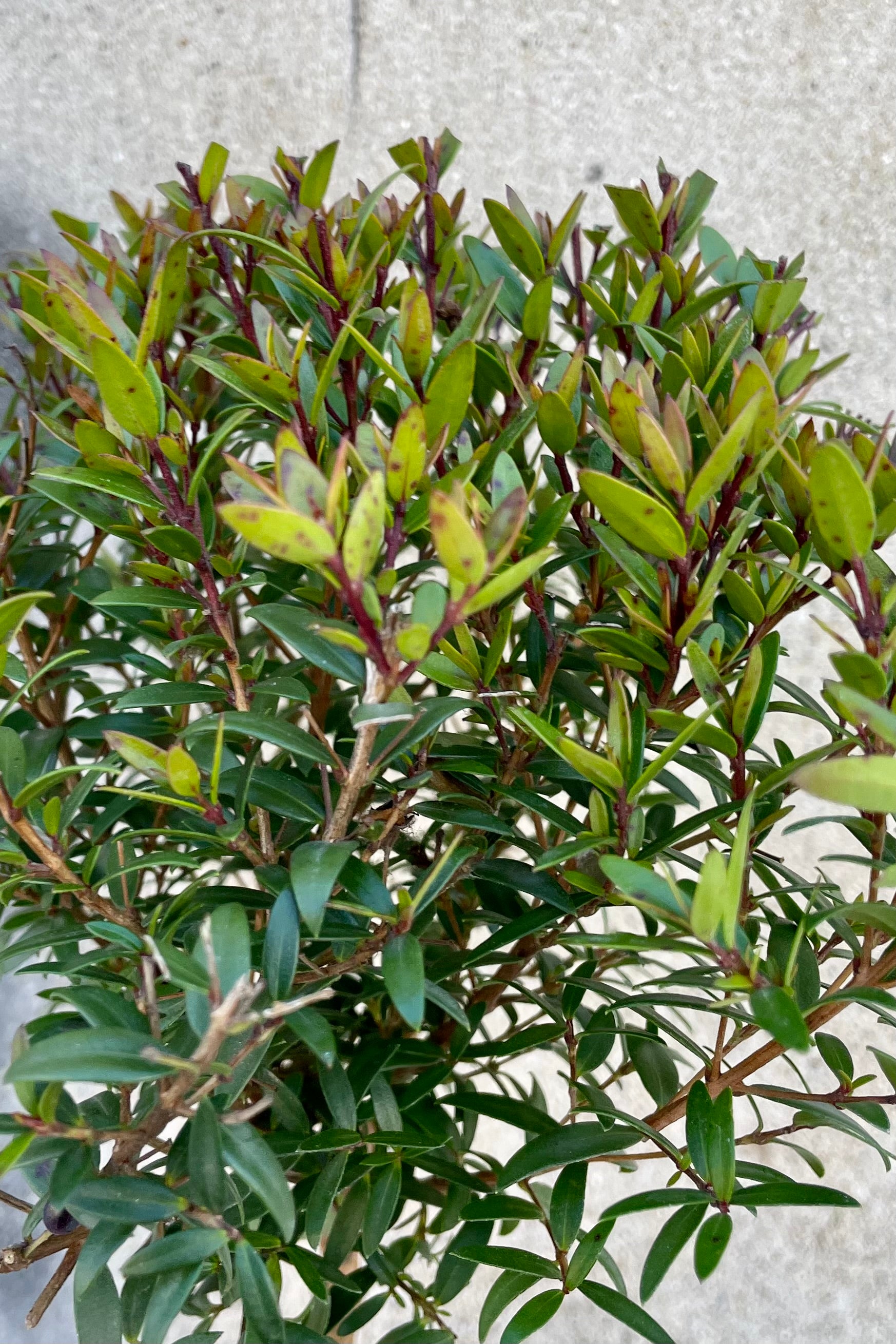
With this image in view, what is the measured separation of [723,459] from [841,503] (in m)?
0.05

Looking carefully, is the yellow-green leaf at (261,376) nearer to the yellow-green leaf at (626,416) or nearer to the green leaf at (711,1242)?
the yellow-green leaf at (626,416)

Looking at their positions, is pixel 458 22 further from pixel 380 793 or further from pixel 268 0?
pixel 380 793

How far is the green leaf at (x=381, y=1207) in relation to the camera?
55 cm

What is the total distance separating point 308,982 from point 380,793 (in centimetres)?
13

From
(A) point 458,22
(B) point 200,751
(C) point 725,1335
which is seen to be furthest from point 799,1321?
(A) point 458,22

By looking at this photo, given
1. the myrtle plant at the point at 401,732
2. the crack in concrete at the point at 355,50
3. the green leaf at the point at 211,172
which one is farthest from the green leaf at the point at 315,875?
the crack in concrete at the point at 355,50

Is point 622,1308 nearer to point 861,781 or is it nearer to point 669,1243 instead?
point 669,1243

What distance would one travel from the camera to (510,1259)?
52 centimetres

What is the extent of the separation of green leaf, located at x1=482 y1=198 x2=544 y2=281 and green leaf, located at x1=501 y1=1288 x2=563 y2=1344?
0.56 metres

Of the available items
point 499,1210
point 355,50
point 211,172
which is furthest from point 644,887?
point 355,50

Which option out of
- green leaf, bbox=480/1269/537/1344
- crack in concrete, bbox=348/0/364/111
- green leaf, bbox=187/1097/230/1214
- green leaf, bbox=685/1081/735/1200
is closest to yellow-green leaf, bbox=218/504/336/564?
green leaf, bbox=187/1097/230/1214

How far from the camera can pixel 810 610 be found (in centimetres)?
125

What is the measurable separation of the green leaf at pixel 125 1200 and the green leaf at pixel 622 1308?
23cm

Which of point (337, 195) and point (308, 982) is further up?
point (337, 195)
